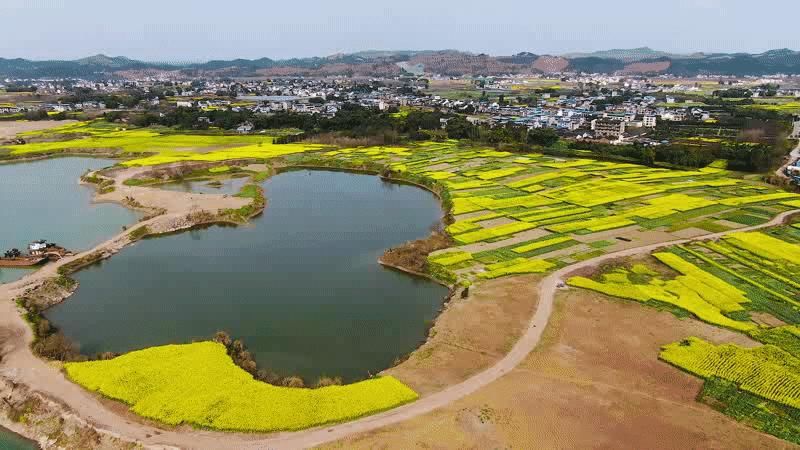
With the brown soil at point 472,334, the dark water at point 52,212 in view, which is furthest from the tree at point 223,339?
the dark water at point 52,212

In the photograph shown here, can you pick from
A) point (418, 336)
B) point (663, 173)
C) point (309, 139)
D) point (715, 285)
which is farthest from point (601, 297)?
point (309, 139)

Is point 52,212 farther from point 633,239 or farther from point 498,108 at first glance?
point 498,108

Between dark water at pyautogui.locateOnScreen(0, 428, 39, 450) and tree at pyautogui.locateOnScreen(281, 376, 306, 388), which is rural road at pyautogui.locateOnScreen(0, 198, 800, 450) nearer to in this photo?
dark water at pyautogui.locateOnScreen(0, 428, 39, 450)

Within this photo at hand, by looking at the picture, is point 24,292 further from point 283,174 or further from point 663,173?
point 663,173

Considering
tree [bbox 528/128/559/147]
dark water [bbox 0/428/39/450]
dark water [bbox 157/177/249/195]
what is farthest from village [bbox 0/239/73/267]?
tree [bbox 528/128/559/147]

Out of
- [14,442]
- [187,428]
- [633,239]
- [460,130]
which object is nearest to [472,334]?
[187,428]

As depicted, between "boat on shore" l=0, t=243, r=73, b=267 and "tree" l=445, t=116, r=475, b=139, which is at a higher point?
"tree" l=445, t=116, r=475, b=139

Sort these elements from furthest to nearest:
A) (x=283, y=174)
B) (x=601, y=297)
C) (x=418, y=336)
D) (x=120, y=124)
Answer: (x=120, y=124), (x=283, y=174), (x=601, y=297), (x=418, y=336)
